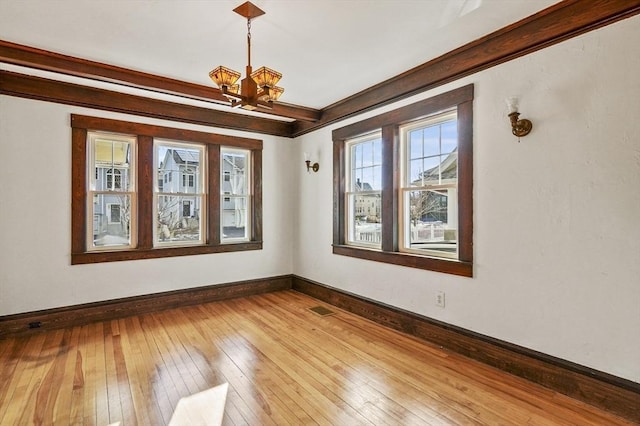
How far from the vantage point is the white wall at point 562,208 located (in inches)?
85.2

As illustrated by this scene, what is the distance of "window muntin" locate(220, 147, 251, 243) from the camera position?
5051 millimetres

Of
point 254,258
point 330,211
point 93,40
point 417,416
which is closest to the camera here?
point 417,416

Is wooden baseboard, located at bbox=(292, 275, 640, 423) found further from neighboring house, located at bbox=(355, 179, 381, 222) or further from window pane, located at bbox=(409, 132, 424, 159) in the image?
window pane, located at bbox=(409, 132, 424, 159)

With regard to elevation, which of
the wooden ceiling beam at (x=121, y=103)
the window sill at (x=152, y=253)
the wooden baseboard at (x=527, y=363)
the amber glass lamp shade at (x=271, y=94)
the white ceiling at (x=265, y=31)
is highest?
the white ceiling at (x=265, y=31)

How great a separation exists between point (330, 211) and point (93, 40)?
3239 mm

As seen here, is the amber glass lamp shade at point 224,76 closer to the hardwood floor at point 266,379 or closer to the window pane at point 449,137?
the window pane at point 449,137

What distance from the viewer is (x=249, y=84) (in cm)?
264

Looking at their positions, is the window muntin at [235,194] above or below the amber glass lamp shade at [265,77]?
below

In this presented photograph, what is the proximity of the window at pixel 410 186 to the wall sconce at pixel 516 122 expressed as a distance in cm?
41

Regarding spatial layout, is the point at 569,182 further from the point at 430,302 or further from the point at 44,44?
the point at 44,44

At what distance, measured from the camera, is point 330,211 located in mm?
4836

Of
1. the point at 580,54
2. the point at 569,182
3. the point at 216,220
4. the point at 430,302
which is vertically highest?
the point at 580,54

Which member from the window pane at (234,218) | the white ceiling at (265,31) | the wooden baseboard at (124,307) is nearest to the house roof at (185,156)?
the window pane at (234,218)

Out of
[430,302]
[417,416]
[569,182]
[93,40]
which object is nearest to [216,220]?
[93,40]
